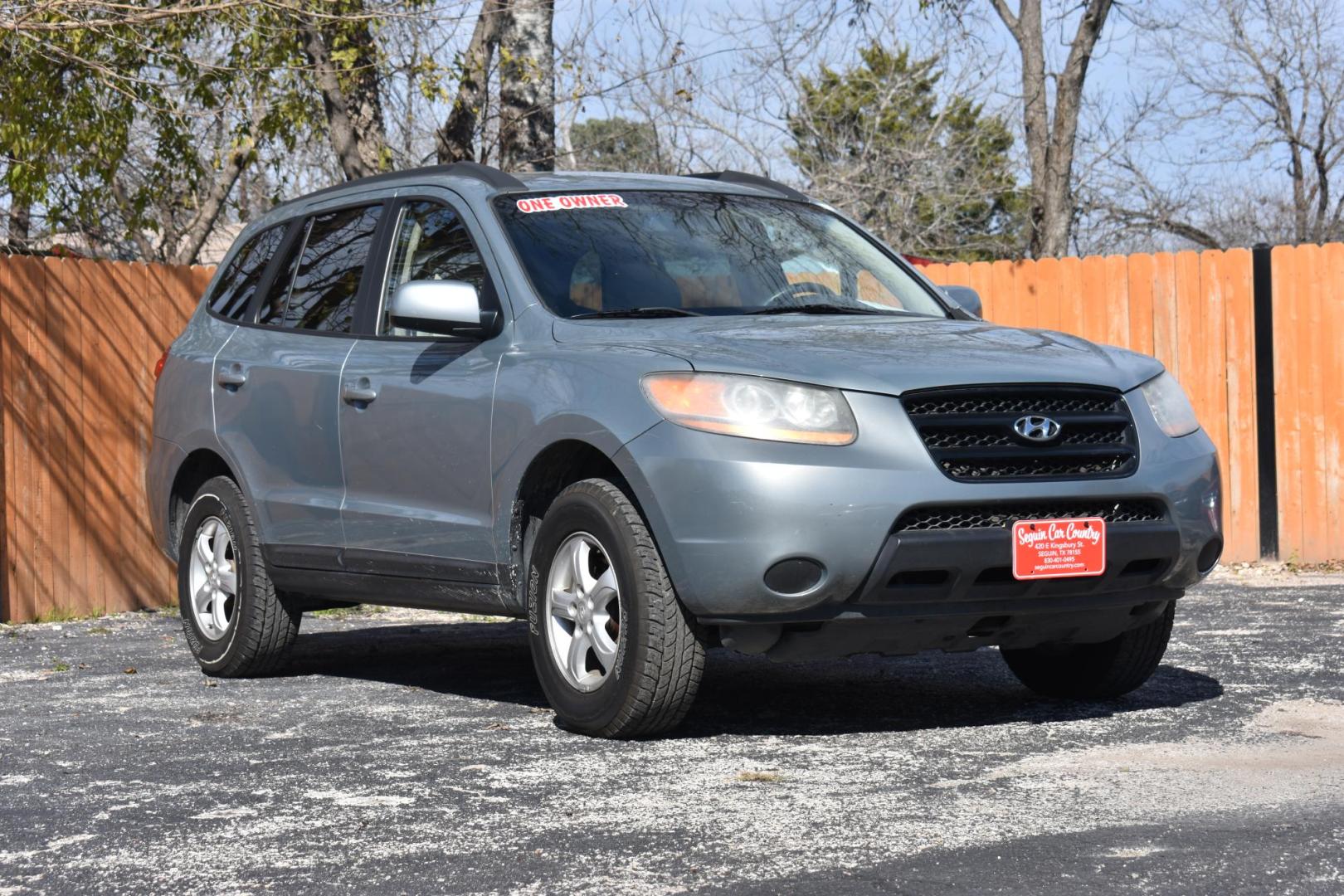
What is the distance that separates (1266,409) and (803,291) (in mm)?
6414

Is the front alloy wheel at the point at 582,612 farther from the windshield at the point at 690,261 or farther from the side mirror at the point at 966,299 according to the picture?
the side mirror at the point at 966,299

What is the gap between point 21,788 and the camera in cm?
522

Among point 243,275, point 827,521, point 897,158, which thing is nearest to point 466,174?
point 243,275

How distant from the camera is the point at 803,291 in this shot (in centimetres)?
645

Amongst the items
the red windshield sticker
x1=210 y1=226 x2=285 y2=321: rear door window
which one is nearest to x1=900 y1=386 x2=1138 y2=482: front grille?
the red windshield sticker

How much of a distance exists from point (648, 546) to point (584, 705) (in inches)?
24.2

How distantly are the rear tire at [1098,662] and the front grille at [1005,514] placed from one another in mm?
707

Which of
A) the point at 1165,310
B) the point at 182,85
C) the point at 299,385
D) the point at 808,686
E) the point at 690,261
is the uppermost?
the point at 182,85

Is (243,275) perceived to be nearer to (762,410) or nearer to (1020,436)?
(762,410)

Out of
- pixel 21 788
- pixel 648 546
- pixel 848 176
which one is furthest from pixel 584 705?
pixel 848 176

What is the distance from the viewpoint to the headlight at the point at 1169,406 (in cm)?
578

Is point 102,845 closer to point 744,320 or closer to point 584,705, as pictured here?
point 584,705

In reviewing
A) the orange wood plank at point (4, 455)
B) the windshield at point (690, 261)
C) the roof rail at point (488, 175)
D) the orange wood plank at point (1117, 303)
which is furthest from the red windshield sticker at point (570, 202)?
the orange wood plank at point (1117, 303)

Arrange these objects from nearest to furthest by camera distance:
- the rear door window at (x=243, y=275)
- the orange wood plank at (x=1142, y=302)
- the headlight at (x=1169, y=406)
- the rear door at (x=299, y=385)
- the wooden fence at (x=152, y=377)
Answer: the headlight at (x=1169, y=406) < the rear door at (x=299, y=385) < the rear door window at (x=243, y=275) < the wooden fence at (x=152, y=377) < the orange wood plank at (x=1142, y=302)
